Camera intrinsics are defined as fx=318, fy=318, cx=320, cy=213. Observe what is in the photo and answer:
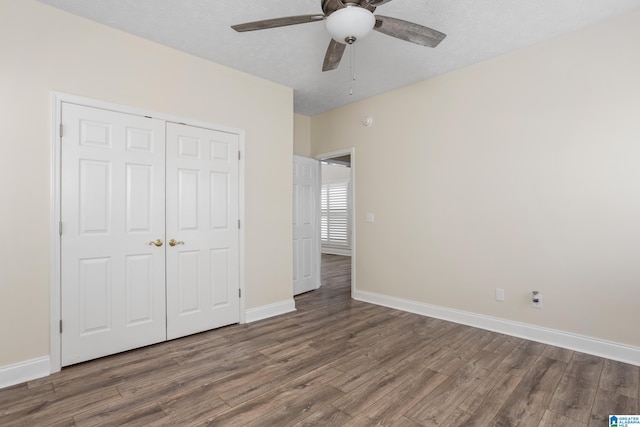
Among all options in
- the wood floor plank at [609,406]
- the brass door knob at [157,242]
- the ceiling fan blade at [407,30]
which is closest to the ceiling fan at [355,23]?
the ceiling fan blade at [407,30]

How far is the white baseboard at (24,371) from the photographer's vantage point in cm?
229

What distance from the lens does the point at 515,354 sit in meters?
2.80

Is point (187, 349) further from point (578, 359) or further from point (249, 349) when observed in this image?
point (578, 359)

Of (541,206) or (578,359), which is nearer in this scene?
(578,359)

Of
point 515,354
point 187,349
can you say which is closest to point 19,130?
point 187,349

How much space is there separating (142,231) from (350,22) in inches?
98.1

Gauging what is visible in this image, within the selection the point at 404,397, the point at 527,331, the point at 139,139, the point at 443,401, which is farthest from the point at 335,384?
the point at 139,139

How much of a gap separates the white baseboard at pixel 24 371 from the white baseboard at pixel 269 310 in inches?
69.7

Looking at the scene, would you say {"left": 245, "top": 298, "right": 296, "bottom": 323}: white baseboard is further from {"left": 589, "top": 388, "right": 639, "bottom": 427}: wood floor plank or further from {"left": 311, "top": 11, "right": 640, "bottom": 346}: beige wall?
{"left": 589, "top": 388, "right": 639, "bottom": 427}: wood floor plank

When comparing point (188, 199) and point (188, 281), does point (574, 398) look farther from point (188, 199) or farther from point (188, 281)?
point (188, 199)

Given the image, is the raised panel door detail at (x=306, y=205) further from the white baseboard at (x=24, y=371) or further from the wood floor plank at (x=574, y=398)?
the wood floor plank at (x=574, y=398)

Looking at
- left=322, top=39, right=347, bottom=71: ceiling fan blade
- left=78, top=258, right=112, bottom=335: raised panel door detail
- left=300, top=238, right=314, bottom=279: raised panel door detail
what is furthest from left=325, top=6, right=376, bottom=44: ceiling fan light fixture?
left=300, top=238, right=314, bottom=279: raised panel door detail

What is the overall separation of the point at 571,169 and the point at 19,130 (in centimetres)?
460

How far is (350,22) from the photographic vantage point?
73.4 inches
